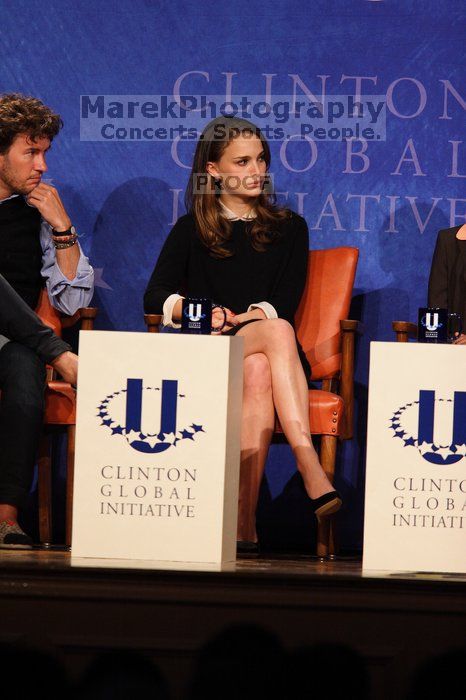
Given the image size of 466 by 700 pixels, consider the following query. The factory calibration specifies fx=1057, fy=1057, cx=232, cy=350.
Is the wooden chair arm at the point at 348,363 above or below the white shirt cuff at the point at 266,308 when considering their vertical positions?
below

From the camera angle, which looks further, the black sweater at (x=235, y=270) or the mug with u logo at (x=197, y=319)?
the black sweater at (x=235, y=270)

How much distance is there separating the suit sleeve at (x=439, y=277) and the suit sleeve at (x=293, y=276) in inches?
18.3

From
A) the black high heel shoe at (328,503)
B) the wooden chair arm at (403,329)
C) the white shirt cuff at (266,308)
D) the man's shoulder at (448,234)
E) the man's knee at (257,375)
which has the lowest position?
the black high heel shoe at (328,503)

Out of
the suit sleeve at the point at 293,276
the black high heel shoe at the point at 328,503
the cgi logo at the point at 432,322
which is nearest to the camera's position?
the cgi logo at the point at 432,322

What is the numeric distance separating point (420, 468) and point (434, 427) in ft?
0.32

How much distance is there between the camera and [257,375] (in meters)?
3.02

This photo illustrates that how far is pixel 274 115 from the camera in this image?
410 centimetres

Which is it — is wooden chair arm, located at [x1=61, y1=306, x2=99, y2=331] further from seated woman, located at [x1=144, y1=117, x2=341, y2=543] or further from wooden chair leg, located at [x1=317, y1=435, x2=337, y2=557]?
wooden chair leg, located at [x1=317, y1=435, x2=337, y2=557]

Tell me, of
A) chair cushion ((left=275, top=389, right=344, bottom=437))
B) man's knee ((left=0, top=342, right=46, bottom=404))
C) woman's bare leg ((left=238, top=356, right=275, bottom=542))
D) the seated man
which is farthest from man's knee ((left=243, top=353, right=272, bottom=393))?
the seated man

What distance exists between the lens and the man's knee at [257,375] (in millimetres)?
3025

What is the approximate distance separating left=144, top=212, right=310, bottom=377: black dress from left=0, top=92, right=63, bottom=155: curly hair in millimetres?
557

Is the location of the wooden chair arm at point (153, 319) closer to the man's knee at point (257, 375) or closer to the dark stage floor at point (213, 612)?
the man's knee at point (257, 375)

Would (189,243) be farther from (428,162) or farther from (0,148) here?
(428,162)

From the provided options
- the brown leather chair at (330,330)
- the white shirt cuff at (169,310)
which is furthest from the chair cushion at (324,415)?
the white shirt cuff at (169,310)
